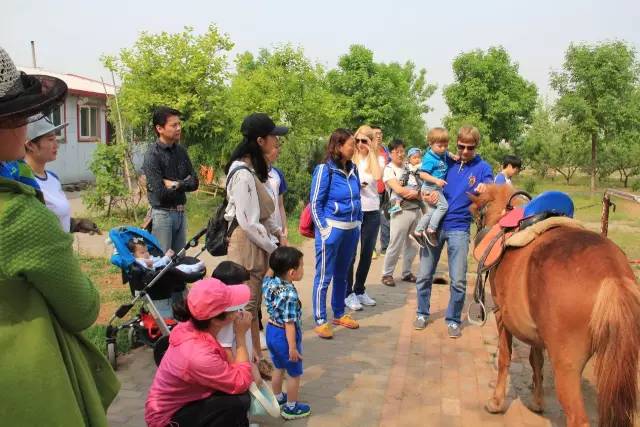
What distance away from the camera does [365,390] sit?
4465 mm

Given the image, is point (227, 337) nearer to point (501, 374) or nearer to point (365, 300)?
point (501, 374)

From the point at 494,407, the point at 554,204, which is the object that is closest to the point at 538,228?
the point at 554,204

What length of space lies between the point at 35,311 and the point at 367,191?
17.5ft

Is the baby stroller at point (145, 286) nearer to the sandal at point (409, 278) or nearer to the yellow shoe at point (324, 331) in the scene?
the yellow shoe at point (324, 331)

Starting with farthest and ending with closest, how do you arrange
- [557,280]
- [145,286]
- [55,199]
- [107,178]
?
[107,178], [145,286], [55,199], [557,280]

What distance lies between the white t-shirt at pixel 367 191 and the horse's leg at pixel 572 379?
360 centimetres

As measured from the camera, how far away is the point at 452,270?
227 inches

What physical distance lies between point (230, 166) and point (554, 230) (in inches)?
92.4

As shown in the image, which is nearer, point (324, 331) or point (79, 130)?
Answer: point (324, 331)

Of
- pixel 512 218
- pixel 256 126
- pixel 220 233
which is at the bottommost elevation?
pixel 220 233

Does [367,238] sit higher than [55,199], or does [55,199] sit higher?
[55,199]

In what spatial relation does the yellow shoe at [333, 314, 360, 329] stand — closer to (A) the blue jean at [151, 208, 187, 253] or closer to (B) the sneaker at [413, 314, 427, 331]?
(B) the sneaker at [413, 314, 427, 331]

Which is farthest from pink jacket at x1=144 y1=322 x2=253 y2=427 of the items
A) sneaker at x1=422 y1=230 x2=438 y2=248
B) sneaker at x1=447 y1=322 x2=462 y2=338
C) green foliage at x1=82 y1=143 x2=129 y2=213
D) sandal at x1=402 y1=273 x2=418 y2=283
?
green foliage at x1=82 y1=143 x2=129 y2=213

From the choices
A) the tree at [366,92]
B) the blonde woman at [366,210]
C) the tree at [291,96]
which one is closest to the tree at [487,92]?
the tree at [366,92]
